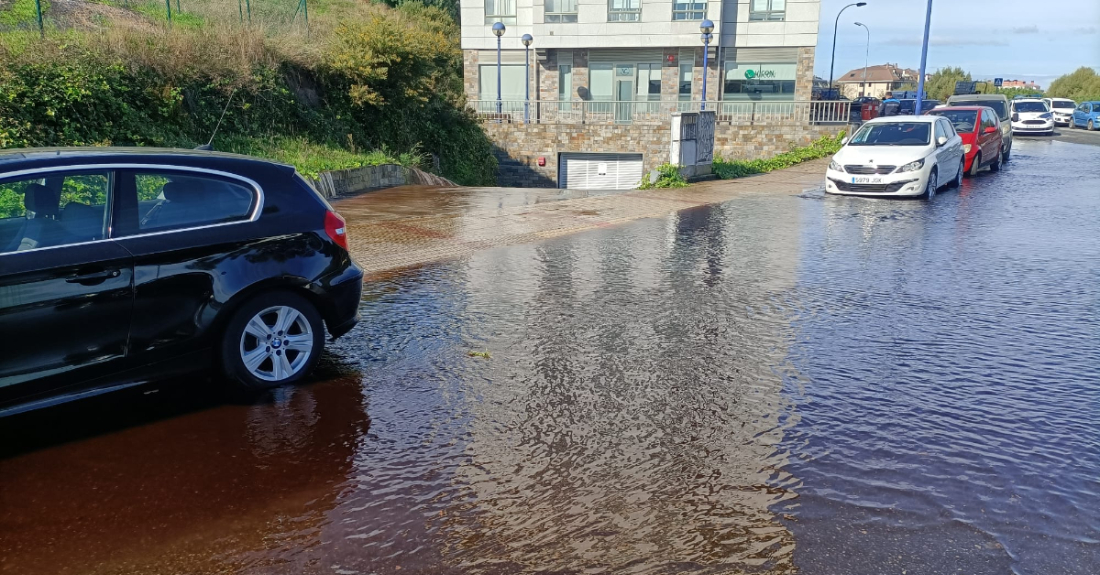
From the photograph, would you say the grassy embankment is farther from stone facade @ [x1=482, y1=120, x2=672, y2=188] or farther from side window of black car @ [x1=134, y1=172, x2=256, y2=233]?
side window of black car @ [x1=134, y1=172, x2=256, y2=233]

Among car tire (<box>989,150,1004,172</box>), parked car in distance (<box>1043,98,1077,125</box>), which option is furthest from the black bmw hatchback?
parked car in distance (<box>1043,98,1077,125</box>)

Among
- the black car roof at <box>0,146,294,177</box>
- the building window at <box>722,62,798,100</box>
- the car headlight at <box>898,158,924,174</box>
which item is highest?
the building window at <box>722,62,798,100</box>

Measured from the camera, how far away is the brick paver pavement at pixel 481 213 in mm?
11094

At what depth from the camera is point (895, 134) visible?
→ 16766 millimetres

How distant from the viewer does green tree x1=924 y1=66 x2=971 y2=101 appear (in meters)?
93.1

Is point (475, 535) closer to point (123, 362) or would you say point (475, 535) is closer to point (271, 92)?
point (123, 362)

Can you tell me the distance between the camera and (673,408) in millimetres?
5156

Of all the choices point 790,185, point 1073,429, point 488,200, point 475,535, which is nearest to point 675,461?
point 475,535

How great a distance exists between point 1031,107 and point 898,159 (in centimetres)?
2941

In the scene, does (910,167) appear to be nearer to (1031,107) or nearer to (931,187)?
(931,187)

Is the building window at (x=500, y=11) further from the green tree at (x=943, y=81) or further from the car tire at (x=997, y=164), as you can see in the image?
the green tree at (x=943, y=81)

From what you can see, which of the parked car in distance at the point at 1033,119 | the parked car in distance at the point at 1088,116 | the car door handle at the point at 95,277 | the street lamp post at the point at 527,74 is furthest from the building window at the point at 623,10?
the car door handle at the point at 95,277

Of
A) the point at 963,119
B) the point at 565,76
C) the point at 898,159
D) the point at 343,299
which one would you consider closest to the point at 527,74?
the point at 565,76

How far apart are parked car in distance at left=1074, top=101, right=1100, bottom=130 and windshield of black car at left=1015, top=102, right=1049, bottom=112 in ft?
21.1
